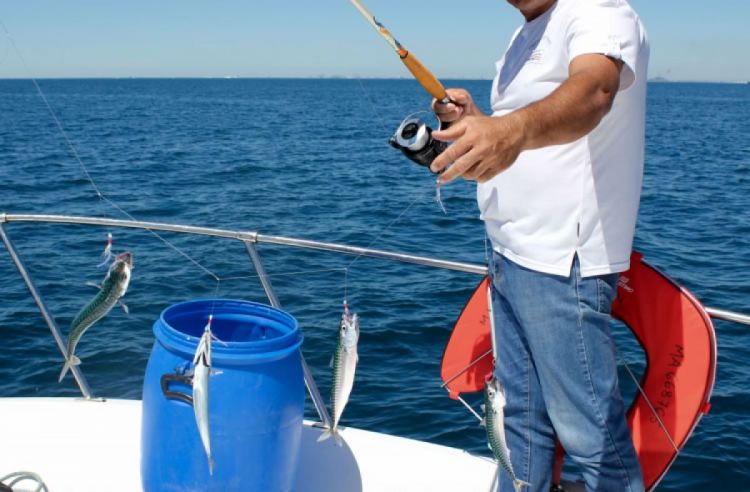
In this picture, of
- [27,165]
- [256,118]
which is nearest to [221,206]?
[27,165]

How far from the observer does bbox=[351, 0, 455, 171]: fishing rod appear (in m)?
2.12

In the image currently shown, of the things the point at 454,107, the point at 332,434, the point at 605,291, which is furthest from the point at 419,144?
the point at 332,434

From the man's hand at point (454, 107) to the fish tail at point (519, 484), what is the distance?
4.62ft

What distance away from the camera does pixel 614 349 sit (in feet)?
7.97

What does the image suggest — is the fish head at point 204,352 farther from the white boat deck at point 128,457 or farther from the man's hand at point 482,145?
the white boat deck at point 128,457

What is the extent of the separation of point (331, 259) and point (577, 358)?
28.5 feet

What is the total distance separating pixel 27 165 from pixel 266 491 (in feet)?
74.0

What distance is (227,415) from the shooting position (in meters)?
2.45

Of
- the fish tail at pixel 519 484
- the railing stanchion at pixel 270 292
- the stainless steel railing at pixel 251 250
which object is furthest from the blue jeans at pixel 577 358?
the railing stanchion at pixel 270 292

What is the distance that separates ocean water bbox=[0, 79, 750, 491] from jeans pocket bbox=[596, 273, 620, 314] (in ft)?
4.38

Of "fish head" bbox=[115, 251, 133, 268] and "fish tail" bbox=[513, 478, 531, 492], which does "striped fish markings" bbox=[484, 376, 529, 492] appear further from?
"fish head" bbox=[115, 251, 133, 268]

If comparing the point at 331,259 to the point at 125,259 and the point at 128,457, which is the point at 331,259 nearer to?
the point at 128,457

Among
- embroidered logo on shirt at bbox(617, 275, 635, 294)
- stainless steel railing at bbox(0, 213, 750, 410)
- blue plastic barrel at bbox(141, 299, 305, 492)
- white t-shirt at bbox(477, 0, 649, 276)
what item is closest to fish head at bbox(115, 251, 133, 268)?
blue plastic barrel at bbox(141, 299, 305, 492)

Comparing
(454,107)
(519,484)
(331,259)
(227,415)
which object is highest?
(454,107)
